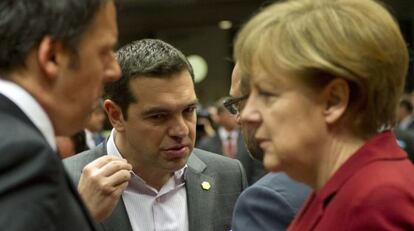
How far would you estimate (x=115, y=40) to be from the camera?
162 cm

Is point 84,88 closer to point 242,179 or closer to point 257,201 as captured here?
point 257,201

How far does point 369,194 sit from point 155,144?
1297mm

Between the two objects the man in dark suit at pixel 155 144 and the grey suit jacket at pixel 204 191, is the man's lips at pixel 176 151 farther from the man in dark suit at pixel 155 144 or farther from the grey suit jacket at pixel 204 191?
the grey suit jacket at pixel 204 191

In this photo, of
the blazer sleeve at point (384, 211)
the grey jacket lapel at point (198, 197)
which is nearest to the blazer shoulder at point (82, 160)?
the grey jacket lapel at point (198, 197)

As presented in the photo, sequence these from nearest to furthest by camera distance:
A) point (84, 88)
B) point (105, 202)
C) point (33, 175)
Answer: point (33, 175)
point (84, 88)
point (105, 202)

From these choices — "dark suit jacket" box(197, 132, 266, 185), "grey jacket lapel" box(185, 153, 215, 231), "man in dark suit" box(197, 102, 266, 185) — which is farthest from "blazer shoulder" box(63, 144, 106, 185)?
"man in dark suit" box(197, 102, 266, 185)

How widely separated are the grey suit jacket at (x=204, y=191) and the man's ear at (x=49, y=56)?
1.22 metres

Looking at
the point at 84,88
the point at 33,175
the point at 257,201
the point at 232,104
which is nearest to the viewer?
the point at 33,175

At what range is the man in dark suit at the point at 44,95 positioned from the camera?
1.40 meters

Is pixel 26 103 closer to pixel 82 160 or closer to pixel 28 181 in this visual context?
pixel 28 181

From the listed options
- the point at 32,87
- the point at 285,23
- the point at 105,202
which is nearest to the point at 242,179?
the point at 105,202

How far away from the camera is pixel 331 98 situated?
5.33ft

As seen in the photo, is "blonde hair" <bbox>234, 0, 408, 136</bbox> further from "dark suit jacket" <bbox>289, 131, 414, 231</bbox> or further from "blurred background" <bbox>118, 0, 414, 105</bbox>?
"blurred background" <bbox>118, 0, 414, 105</bbox>

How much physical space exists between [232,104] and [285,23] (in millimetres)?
1009
